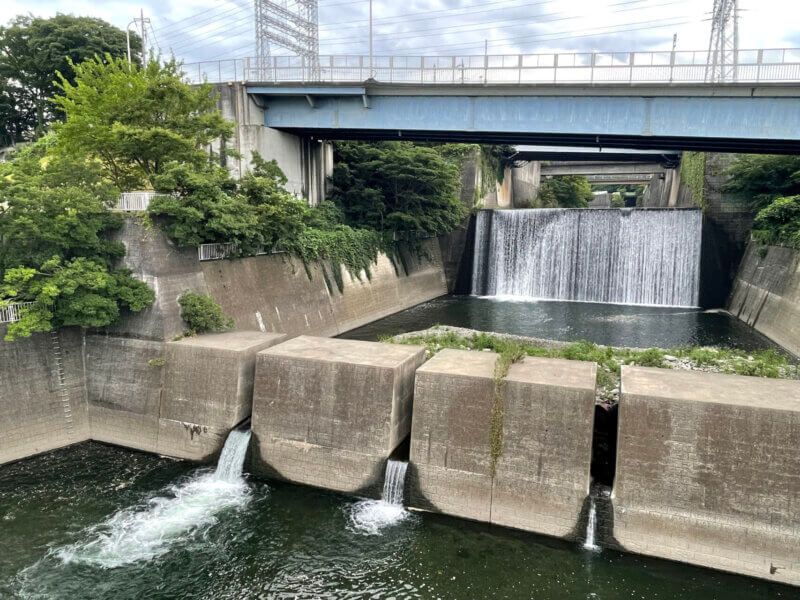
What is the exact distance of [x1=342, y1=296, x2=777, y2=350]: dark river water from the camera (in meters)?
25.1

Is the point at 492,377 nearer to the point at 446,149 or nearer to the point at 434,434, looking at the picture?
the point at 434,434

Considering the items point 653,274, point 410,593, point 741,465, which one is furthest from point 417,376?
point 653,274

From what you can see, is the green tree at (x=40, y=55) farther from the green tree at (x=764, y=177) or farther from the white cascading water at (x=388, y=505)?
the green tree at (x=764, y=177)

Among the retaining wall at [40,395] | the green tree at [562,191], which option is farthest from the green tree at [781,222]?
the green tree at [562,191]

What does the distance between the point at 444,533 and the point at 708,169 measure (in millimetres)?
31827

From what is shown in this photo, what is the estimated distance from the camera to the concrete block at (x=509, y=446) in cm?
1154

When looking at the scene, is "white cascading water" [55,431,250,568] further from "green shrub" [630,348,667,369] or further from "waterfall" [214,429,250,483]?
"green shrub" [630,348,667,369]

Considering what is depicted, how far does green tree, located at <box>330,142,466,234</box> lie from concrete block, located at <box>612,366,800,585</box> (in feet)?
80.4

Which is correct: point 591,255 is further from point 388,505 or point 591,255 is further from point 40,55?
point 40,55

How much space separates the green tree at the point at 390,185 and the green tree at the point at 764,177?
16.8 metres

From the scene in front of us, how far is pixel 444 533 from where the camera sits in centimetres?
1180

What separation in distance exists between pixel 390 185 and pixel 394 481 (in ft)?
82.2

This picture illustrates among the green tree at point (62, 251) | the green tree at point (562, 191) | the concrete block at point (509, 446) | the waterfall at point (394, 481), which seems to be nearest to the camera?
the concrete block at point (509, 446)

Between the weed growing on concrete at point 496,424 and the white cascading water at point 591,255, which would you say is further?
the white cascading water at point 591,255
